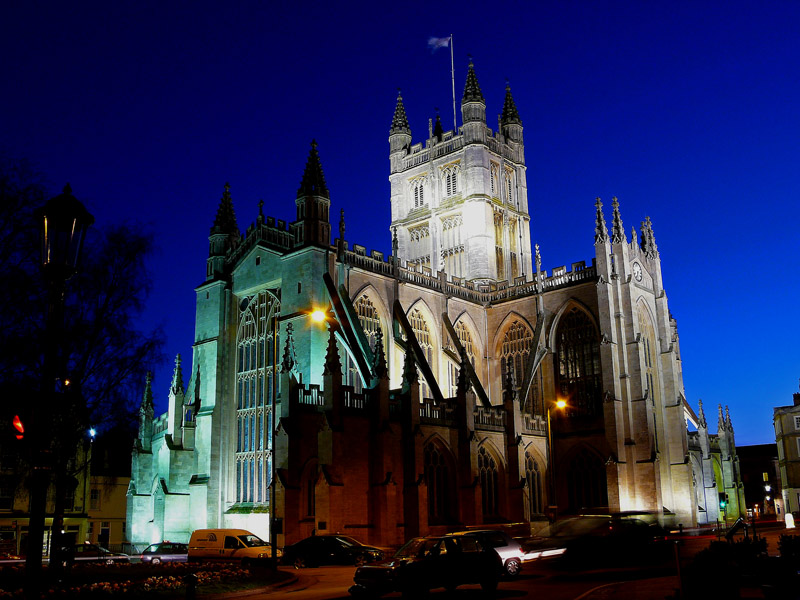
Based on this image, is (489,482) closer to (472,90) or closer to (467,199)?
(467,199)

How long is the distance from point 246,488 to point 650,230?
3002 cm

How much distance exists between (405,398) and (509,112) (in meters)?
35.3

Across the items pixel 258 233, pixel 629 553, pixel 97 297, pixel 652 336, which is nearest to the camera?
pixel 629 553

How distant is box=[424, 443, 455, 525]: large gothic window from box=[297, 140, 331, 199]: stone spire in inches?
550

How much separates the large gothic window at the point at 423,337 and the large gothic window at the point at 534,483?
21.8ft

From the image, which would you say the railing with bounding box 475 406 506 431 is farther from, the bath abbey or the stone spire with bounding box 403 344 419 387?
the stone spire with bounding box 403 344 419 387

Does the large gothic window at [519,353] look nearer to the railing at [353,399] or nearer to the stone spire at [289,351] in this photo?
the stone spire at [289,351]

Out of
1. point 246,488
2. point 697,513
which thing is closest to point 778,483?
point 697,513

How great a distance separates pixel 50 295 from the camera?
1095 cm

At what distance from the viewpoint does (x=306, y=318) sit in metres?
38.6

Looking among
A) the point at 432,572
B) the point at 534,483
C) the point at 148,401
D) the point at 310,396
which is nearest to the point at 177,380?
the point at 148,401

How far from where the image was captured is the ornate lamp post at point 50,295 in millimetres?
10367

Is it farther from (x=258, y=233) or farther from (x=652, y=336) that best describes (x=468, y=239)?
(x=258, y=233)

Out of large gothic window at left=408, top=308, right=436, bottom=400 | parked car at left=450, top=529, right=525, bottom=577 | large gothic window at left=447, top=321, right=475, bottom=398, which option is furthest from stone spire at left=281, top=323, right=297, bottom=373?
parked car at left=450, top=529, right=525, bottom=577
